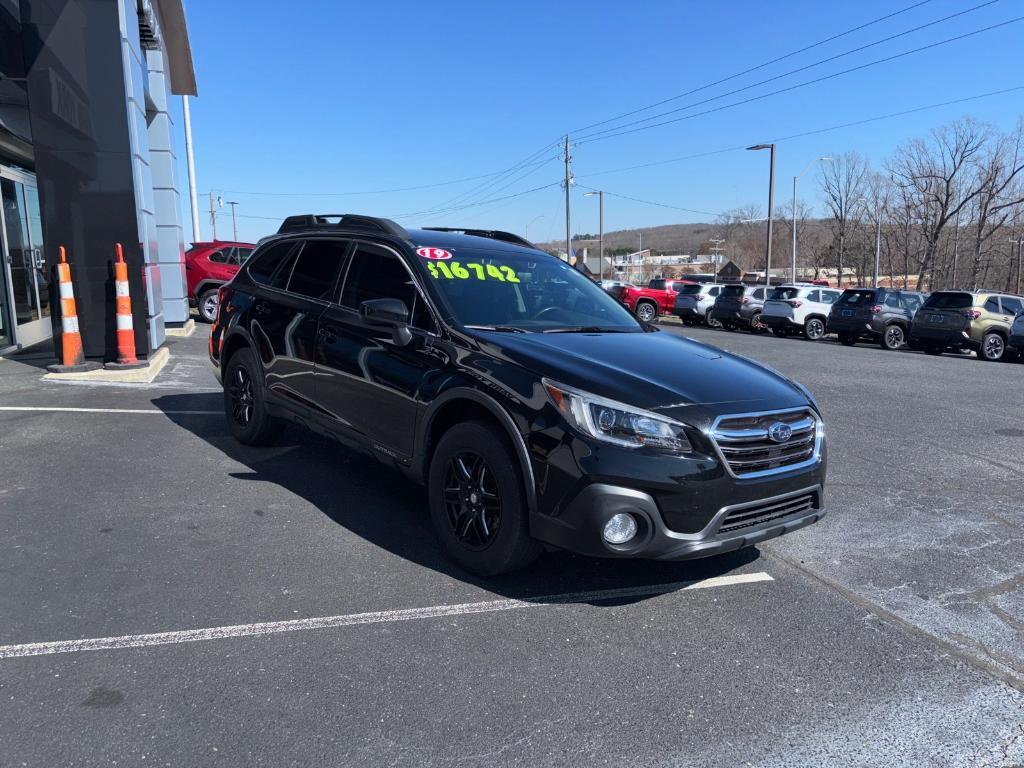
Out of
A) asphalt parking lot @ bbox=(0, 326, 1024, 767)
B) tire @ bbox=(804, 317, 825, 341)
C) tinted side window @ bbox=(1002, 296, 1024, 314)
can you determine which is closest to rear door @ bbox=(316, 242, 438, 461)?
asphalt parking lot @ bbox=(0, 326, 1024, 767)

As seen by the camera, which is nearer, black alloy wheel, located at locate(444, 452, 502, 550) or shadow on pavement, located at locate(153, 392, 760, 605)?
black alloy wheel, located at locate(444, 452, 502, 550)

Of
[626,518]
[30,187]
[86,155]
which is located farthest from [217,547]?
[30,187]

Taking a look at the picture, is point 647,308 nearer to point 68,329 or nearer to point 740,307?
point 740,307

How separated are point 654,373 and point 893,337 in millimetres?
19444

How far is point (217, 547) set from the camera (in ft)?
14.0

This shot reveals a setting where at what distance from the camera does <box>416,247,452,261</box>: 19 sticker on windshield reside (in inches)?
182

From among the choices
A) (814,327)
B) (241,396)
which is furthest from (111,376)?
(814,327)

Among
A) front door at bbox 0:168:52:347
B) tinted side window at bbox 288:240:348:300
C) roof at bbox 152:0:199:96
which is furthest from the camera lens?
roof at bbox 152:0:199:96

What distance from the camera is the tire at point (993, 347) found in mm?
17703

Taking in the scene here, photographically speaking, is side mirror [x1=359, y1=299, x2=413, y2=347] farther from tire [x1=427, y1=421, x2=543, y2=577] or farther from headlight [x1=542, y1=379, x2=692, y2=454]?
headlight [x1=542, y1=379, x2=692, y2=454]

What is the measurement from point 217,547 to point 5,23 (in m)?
8.55

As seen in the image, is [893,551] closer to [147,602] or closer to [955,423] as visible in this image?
[147,602]

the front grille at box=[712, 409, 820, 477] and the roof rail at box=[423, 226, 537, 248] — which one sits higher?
the roof rail at box=[423, 226, 537, 248]

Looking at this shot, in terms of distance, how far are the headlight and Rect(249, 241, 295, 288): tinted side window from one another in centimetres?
320
